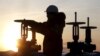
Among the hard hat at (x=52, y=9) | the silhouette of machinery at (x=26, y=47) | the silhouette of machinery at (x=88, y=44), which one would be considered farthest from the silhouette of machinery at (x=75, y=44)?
the hard hat at (x=52, y=9)

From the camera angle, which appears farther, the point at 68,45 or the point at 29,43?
the point at 68,45

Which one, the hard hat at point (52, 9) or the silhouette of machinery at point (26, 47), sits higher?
the hard hat at point (52, 9)

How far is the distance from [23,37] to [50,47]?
9419 mm

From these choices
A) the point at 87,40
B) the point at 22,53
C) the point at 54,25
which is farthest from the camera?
the point at 87,40

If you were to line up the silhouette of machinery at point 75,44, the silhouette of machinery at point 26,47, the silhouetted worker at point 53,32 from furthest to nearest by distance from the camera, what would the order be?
the silhouette of machinery at point 75,44 < the silhouette of machinery at point 26,47 < the silhouetted worker at point 53,32

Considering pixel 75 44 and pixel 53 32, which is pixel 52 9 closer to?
pixel 53 32

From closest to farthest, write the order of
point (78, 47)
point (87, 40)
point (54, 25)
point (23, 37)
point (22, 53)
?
point (54, 25) → point (22, 53) → point (23, 37) → point (78, 47) → point (87, 40)

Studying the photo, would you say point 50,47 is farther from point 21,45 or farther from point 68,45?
point 68,45

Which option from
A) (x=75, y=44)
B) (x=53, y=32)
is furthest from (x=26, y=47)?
(x=75, y=44)

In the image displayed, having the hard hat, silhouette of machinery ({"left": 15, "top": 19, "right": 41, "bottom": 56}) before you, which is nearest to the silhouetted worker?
the hard hat

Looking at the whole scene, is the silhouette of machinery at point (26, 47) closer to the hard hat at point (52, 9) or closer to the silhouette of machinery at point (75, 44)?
the hard hat at point (52, 9)

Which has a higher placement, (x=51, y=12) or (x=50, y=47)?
(x=51, y=12)

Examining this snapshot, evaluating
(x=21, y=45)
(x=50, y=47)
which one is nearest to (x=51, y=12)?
(x=50, y=47)

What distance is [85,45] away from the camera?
143 ft
